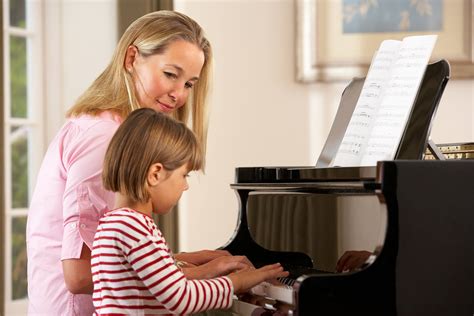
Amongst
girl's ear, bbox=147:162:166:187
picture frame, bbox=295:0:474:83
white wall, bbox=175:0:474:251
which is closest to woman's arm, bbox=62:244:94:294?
girl's ear, bbox=147:162:166:187

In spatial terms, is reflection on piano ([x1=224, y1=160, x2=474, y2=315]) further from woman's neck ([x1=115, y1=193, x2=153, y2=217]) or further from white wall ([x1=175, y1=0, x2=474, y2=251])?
white wall ([x1=175, y1=0, x2=474, y2=251])

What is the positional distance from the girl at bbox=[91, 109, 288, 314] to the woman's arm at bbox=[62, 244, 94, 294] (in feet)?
0.74

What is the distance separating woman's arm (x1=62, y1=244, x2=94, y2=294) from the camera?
2.32 metres

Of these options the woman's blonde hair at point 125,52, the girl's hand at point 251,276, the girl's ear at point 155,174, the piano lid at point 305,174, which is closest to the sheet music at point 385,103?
the piano lid at point 305,174

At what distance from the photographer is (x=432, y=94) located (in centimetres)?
237

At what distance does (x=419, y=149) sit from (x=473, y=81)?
2614 millimetres

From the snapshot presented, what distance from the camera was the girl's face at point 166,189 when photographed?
2141mm

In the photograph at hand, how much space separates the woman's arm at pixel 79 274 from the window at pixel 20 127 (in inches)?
79.1

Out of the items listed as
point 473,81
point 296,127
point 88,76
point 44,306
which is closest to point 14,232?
point 88,76

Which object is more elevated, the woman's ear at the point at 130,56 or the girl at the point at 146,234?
the woman's ear at the point at 130,56

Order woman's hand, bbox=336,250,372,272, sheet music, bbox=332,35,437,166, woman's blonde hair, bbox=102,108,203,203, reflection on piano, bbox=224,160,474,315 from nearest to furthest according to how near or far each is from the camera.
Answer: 1. reflection on piano, bbox=224,160,474,315
2. woman's blonde hair, bbox=102,108,203,203
3. woman's hand, bbox=336,250,372,272
4. sheet music, bbox=332,35,437,166

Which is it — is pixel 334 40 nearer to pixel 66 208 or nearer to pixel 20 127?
pixel 20 127

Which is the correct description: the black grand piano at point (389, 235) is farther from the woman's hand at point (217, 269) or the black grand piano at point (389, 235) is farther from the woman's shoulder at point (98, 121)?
the woman's shoulder at point (98, 121)

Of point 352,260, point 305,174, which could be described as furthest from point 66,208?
point 352,260
